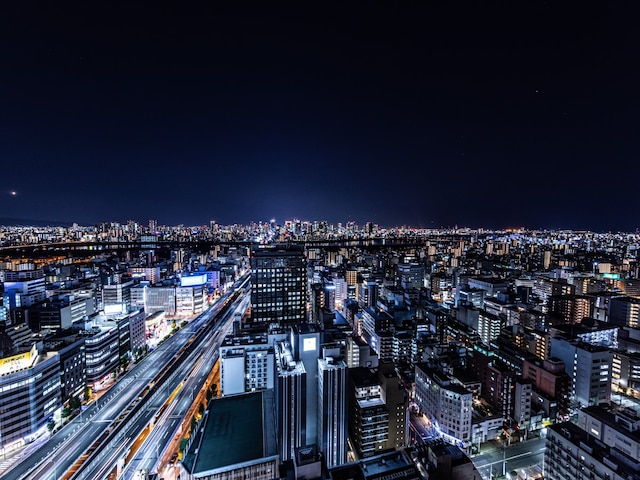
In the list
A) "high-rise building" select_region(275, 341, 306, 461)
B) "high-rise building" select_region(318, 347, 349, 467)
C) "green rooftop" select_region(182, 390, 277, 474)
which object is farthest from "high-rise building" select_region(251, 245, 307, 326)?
"high-rise building" select_region(318, 347, 349, 467)

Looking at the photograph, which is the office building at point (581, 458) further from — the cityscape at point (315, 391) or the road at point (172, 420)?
the road at point (172, 420)

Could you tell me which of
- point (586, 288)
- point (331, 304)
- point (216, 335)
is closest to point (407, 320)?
point (331, 304)

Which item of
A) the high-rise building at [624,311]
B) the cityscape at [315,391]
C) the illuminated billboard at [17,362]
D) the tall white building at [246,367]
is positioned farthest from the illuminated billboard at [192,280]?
Answer: the high-rise building at [624,311]

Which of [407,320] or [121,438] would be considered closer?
[121,438]

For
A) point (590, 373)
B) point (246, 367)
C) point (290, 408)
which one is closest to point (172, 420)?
point (246, 367)

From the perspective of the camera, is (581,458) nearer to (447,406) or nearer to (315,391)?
(447,406)

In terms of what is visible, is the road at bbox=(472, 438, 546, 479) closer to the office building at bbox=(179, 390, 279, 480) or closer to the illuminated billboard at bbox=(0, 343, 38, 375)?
the office building at bbox=(179, 390, 279, 480)

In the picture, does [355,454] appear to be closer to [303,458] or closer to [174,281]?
[303,458]
